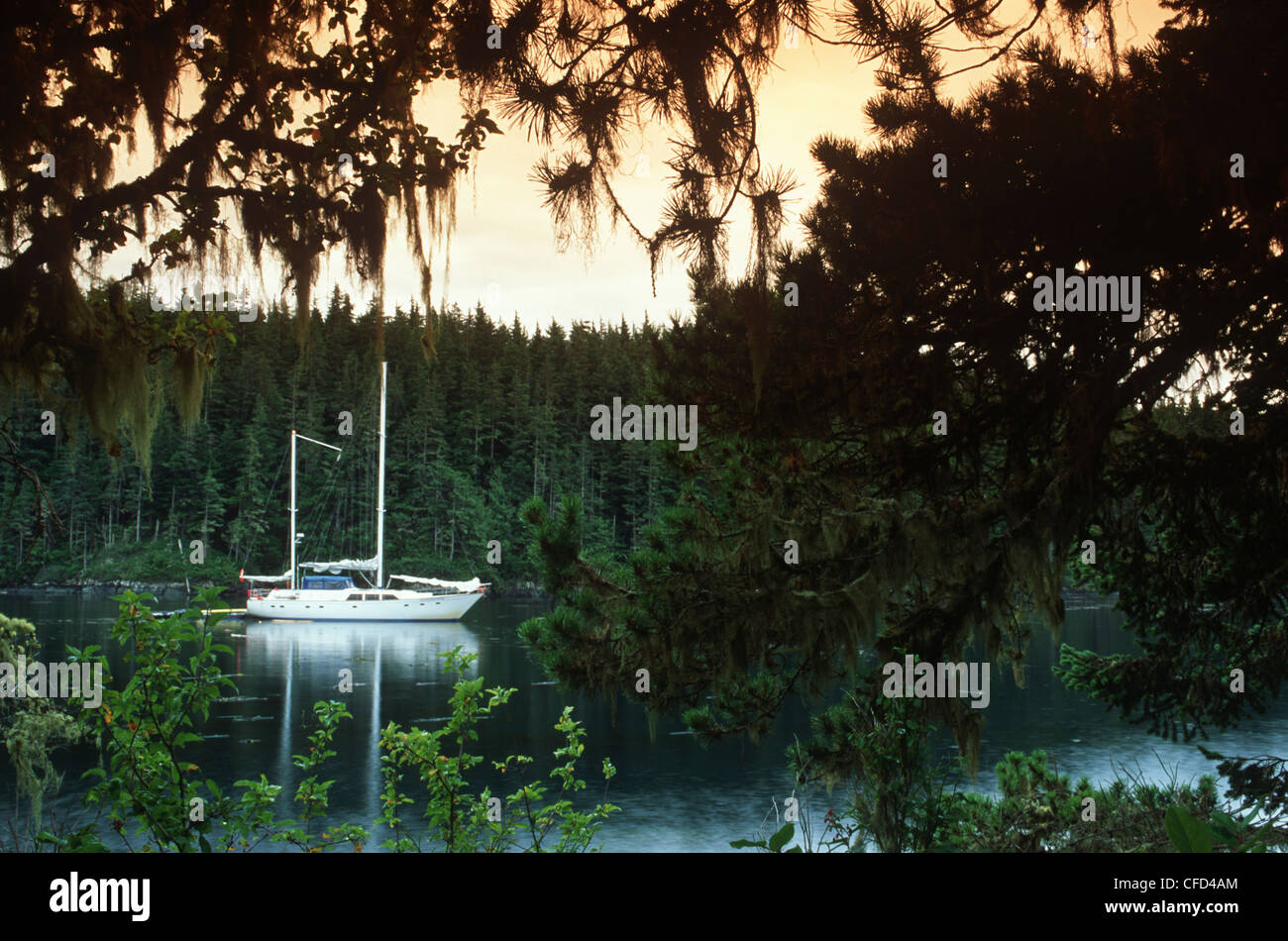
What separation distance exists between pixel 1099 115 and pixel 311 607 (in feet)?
129

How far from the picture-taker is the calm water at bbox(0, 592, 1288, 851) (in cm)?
1366

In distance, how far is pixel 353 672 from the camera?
26.1m

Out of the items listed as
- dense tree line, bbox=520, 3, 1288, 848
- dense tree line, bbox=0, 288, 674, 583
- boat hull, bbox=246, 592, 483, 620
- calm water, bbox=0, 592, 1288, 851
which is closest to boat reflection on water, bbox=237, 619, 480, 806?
calm water, bbox=0, 592, 1288, 851

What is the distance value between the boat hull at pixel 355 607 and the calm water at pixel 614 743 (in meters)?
10.3

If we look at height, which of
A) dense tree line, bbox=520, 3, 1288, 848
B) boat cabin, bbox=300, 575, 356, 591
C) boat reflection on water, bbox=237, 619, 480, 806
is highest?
dense tree line, bbox=520, 3, 1288, 848

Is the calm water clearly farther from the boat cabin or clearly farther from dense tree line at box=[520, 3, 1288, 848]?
the boat cabin

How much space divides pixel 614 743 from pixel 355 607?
24518mm

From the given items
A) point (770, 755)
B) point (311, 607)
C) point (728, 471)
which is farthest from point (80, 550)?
point (728, 471)

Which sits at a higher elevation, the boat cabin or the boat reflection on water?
the boat cabin

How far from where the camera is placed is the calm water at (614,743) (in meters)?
13.7

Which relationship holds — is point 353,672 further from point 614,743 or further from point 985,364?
point 985,364

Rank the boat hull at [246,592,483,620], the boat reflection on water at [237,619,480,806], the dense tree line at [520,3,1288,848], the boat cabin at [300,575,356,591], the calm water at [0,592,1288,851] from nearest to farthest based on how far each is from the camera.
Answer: the dense tree line at [520,3,1288,848]
the calm water at [0,592,1288,851]
the boat reflection on water at [237,619,480,806]
the boat hull at [246,592,483,620]
the boat cabin at [300,575,356,591]

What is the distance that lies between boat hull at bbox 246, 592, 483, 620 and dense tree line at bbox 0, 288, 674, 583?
5.43m
